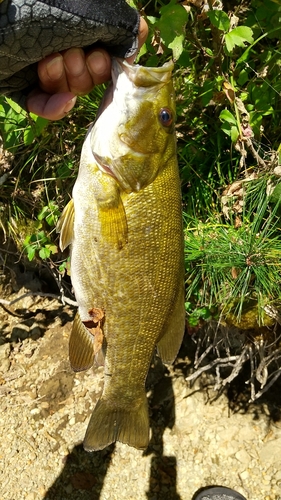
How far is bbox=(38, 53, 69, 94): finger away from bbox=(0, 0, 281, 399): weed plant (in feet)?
1.68

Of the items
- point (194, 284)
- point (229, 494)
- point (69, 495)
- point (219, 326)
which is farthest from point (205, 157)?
point (69, 495)

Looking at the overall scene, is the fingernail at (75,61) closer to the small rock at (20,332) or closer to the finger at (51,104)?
the finger at (51,104)

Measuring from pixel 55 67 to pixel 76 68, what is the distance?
0.08 m

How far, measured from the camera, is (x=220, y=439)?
332cm

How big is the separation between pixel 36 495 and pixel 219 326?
6.05ft

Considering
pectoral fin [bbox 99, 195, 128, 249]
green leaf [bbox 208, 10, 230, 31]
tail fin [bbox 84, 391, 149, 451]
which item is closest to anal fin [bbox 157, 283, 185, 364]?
tail fin [bbox 84, 391, 149, 451]

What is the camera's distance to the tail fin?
1.94 meters

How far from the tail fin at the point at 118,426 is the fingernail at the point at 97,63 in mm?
1360

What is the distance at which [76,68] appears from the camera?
163 cm

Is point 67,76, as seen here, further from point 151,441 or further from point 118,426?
point 151,441

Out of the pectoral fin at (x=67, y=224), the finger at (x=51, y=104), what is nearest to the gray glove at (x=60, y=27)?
the finger at (x=51, y=104)

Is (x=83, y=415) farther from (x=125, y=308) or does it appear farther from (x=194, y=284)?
(x=125, y=308)

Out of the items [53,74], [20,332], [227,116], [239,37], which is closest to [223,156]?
[227,116]

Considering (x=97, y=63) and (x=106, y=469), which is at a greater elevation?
(x=97, y=63)
